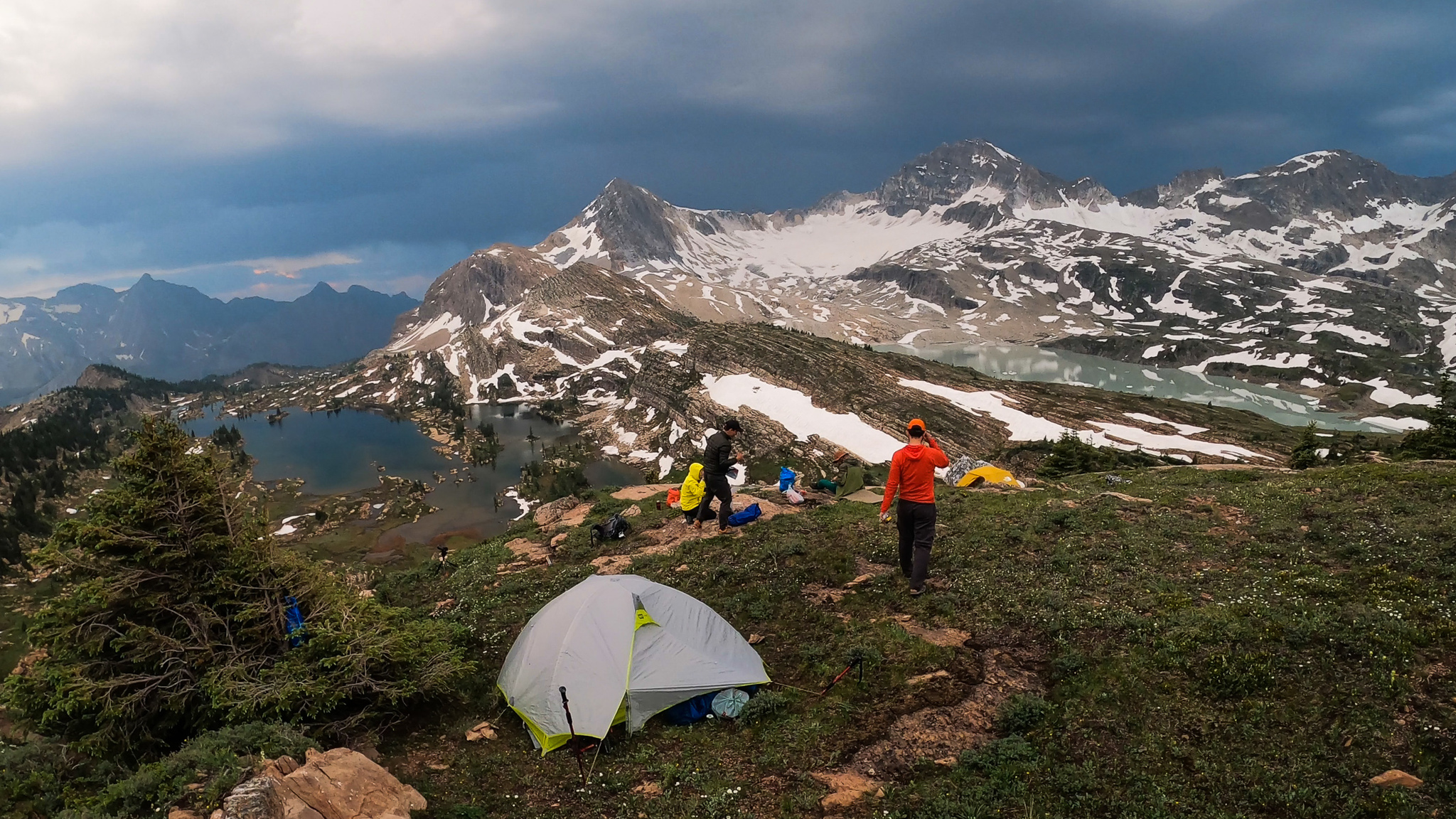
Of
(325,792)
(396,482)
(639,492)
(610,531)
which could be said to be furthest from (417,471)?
(325,792)

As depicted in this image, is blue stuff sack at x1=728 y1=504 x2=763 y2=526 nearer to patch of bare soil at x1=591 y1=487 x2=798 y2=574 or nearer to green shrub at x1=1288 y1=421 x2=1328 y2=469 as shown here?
patch of bare soil at x1=591 y1=487 x2=798 y2=574

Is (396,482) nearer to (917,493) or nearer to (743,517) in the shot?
(743,517)

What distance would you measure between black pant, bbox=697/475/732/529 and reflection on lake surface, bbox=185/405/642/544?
→ 2826 inches

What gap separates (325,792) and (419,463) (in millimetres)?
138401

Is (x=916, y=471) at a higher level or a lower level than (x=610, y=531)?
higher

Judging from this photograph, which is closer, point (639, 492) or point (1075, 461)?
point (639, 492)

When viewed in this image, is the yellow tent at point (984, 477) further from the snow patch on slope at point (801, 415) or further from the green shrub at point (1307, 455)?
the snow patch on slope at point (801, 415)

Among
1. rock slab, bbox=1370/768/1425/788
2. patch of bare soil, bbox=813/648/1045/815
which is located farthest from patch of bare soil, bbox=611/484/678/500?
rock slab, bbox=1370/768/1425/788

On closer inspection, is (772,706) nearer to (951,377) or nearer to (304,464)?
(951,377)

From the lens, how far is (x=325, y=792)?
7.52 metres

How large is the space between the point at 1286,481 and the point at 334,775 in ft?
87.6

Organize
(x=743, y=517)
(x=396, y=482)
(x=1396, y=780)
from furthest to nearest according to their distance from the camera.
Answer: (x=396, y=482) < (x=743, y=517) < (x=1396, y=780)

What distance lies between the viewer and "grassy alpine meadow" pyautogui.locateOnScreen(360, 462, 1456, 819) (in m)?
7.59

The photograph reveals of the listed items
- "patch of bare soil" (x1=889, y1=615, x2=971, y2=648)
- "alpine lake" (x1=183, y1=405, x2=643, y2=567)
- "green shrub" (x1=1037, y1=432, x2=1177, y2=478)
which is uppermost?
"patch of bare soil" (x1=889, y1=615, x2=971, y2=648)
